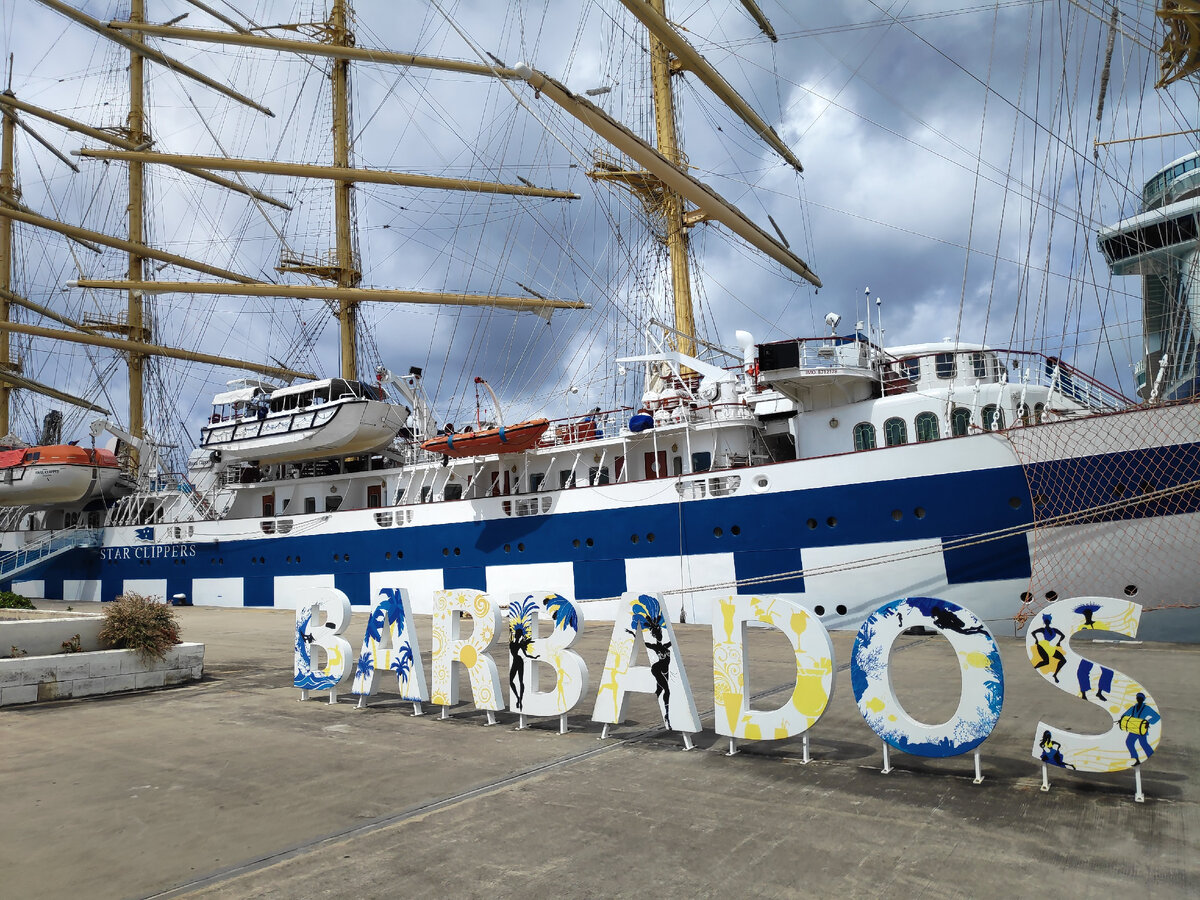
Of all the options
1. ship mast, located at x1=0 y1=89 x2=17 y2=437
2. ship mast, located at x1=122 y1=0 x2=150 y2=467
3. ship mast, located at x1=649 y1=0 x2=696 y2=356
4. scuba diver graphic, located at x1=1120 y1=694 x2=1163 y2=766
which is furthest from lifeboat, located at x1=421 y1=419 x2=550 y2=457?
ship mast, located at x1=0 y1=89 x2=17 y2=437

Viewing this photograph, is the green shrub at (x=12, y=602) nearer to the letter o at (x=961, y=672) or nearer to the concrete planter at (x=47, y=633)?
the concrete planter at (x=47, y=633)

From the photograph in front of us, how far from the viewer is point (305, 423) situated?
23406 mm

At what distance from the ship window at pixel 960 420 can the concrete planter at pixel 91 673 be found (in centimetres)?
1457

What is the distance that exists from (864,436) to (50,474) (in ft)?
98.7

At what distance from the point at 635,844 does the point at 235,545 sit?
83.4 feet

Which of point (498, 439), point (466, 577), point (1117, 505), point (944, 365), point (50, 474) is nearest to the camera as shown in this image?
point (1117, 505)

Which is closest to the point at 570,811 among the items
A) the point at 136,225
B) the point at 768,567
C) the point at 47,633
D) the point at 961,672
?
the point at 961,672

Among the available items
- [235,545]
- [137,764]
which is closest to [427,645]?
[137,764]

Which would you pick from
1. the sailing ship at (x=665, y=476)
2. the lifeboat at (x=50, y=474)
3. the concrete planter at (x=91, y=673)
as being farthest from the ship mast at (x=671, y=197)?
the lifeboat at (x=50, y=474)

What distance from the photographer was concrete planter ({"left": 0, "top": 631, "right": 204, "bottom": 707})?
9.53 meters

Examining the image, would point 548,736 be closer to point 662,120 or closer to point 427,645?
point 427,645

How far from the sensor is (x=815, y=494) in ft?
50.9

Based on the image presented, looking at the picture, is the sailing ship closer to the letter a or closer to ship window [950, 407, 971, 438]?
ship window [950, 407, 971, 438]

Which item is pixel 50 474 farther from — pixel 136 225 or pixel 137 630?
pixel 137 630
